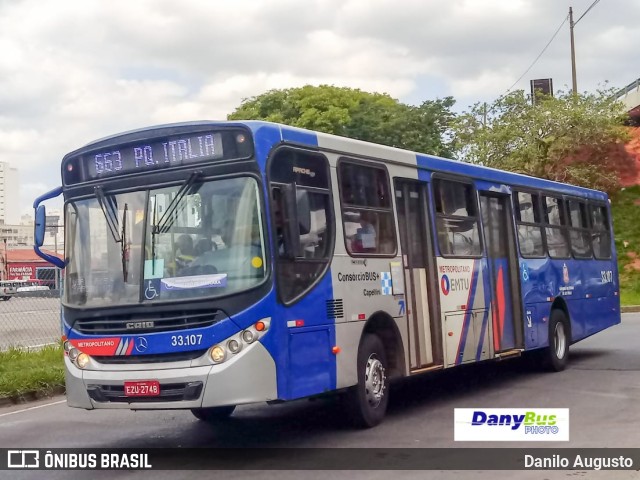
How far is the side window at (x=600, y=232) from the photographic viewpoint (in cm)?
1645

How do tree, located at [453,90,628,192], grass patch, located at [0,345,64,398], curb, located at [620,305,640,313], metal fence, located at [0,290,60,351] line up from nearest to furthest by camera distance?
grass patch, located at [0,345,64,398]
metal fence, located at [0,290,60,351]
curb, located at [620,305,640,313]
tree, located at [453,90,628,192]

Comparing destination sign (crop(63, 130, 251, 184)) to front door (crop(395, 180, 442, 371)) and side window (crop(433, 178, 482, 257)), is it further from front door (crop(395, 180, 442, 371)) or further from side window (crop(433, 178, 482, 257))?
side window (crop(433, 178, 482, 257))

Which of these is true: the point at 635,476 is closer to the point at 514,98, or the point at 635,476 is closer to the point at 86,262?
the point at 86,262

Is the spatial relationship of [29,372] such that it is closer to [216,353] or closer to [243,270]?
[216,353]

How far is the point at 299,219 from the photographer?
8.43m

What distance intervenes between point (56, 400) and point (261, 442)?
557 centimetres

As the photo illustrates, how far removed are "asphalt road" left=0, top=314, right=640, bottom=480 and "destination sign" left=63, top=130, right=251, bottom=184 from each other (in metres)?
2.78

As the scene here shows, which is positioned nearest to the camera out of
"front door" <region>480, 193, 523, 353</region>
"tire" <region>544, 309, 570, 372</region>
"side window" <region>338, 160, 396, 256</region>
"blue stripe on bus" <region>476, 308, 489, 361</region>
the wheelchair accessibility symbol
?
the wheelchair accessibility symbol

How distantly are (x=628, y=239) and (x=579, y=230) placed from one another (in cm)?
2431

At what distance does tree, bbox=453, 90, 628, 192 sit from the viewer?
39.0 meters

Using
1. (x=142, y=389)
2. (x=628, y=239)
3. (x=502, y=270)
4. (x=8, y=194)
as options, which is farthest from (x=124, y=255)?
(x=8, y=194)

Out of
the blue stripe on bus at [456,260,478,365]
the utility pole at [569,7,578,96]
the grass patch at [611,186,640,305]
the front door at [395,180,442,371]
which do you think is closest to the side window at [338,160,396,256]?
the front door at [395,180,442,371]

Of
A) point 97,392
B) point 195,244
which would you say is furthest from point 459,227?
point 97,392

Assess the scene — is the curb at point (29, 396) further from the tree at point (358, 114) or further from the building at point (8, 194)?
the building at point (8, 194)
